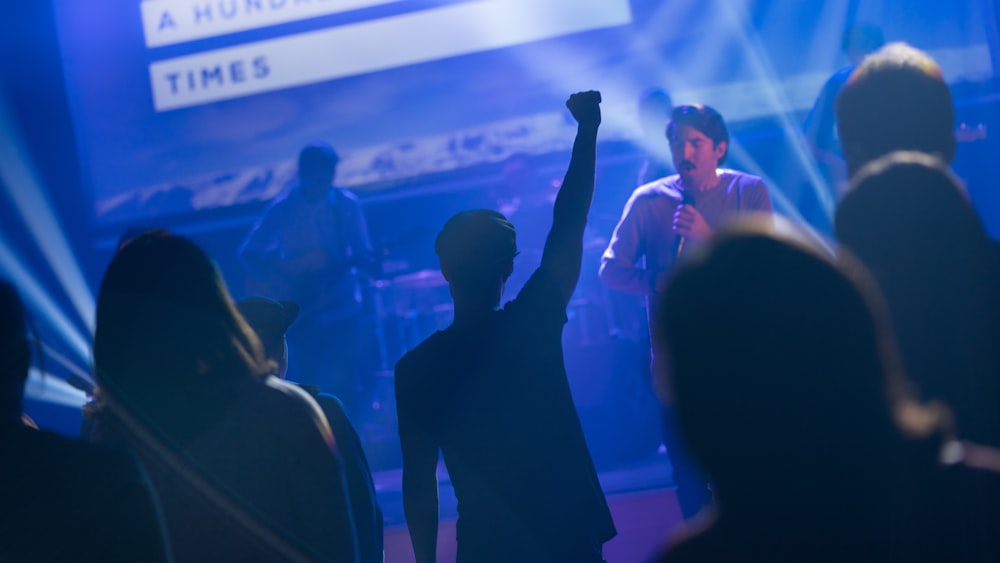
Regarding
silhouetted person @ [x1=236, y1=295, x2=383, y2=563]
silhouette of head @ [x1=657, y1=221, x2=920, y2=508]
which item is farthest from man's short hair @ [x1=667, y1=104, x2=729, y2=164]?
silhouette of head @ [x1=657, y1=221, x2=920, y2=508]

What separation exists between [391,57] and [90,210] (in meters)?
2.46

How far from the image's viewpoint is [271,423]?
5.56 feet

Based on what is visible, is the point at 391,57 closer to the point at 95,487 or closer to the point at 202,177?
the point at 202,177

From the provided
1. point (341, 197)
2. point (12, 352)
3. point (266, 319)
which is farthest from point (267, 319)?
point (341, 197)

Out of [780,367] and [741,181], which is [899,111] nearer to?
[780,367]

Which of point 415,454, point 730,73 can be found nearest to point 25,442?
point 415,454

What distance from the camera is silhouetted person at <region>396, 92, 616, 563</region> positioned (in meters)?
1.99

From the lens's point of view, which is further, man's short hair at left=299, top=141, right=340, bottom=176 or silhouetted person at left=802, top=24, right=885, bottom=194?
man's short hair at left=299, top=141, right=340, bottom=176

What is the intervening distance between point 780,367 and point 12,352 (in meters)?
1.31

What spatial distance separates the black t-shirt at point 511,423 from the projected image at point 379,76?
13.2ft

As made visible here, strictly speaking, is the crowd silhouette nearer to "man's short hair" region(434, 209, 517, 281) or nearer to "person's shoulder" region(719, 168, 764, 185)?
"man's short hair" region(434, 209, 517, 281)

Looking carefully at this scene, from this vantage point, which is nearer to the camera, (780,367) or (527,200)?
(780,367)

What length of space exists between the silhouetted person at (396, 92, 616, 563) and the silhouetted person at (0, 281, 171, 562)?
2.36 feet

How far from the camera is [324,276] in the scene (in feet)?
18.8
